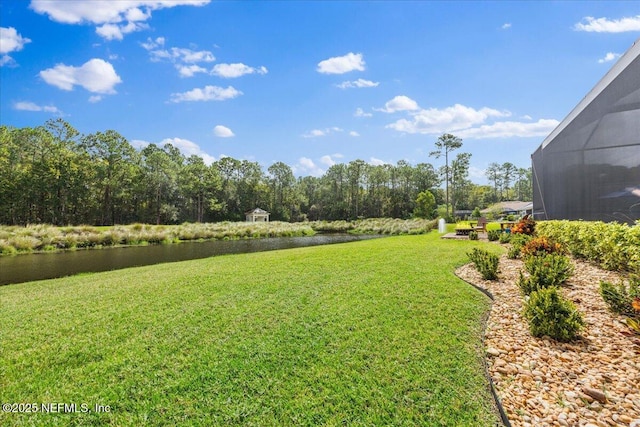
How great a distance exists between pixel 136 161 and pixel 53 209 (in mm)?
10957

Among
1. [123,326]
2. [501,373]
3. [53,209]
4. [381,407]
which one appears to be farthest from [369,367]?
[53,209]

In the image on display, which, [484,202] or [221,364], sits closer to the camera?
[221,364]

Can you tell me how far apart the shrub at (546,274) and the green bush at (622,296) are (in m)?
0.69

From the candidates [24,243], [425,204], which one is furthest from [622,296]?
[425,204]

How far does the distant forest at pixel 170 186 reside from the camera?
2892 centimetres

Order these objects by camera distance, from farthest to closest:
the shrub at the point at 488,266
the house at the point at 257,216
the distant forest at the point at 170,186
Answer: the house at the point at 257,216 < the distant forest at the point at 170,186 < the shrub at the point at 488,266


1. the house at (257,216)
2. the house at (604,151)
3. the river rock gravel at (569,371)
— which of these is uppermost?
the house at (604,151)

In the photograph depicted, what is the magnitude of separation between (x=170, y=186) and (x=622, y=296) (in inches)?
1663

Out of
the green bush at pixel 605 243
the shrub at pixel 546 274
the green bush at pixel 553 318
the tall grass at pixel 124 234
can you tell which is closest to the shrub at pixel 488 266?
the shrub at pixel 546 274

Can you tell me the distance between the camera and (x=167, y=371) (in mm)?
2793

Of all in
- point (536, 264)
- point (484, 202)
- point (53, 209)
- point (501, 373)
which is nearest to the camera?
point (501, 373)

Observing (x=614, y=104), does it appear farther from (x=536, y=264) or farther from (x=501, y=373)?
(x=501, y=373)

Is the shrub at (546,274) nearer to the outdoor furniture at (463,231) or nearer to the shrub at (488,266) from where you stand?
the shrub at (488,266)

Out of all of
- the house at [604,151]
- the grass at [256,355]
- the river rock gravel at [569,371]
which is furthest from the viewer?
the house at [604,151]
